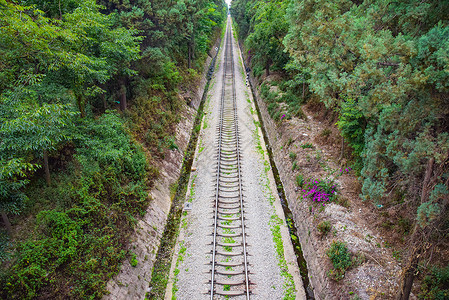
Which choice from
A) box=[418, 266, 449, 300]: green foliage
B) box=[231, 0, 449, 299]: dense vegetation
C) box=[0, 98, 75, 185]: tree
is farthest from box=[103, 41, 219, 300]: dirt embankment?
box=[418, 266, 449, 300]: green foliage

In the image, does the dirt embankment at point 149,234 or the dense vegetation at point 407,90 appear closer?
the dense vegetation at point 407,90

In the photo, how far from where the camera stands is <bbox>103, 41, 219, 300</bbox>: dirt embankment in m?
9.65

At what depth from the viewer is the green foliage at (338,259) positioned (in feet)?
31.1

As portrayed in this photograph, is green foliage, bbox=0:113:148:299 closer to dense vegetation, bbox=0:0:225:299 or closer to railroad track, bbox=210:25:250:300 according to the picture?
dense vegetation, bbox=0:0:225:299

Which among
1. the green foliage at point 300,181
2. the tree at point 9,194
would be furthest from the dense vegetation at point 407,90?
the tree at point 9,194

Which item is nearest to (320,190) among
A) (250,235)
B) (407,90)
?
(250,235)

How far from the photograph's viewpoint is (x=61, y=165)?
1147 cm

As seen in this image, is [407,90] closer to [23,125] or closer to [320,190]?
[320,190]

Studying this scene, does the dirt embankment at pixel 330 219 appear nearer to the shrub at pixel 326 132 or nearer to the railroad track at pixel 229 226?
the shrub at pixel 326 132

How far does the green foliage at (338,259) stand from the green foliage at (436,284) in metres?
2.27

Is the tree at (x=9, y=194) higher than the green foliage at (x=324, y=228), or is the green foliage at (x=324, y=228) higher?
the tree at (x=9, y=194)

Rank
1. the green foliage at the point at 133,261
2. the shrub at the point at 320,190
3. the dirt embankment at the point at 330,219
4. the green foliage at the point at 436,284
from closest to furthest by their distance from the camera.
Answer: the green foliage at the point at 436,284 → the dirt embankment at the point at 330,219 → the green foliage at the point at 133,261 → the shrub at the point at 320,190

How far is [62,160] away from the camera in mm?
11516

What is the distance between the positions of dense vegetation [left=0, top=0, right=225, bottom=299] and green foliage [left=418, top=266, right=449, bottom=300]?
11.1 metres
